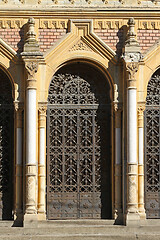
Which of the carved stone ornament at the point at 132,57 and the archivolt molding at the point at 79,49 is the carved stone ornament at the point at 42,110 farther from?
the carved stone ornament at the point at 132,57

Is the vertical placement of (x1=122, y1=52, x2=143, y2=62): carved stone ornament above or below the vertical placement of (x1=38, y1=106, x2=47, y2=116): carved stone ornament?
above

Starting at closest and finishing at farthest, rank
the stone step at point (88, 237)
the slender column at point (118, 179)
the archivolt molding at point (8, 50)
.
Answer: the stone step at point (88, 237), the slender column at point (118, 179), the archivolt molding at point (8, 50)

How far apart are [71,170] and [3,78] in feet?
10.0

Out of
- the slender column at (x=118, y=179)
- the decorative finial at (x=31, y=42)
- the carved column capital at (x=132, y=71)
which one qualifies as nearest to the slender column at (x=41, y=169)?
the decorative finial at (x=31, y=42)

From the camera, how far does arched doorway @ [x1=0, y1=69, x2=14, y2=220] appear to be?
67.4 feet

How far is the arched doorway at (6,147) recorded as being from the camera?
20547 mm

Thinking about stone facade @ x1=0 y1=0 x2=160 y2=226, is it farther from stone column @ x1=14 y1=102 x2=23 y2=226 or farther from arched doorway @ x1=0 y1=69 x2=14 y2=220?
arched doorway @ x1=0 y1=69 x2=14 y2=220

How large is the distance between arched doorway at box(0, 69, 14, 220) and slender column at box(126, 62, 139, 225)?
10.3 feet

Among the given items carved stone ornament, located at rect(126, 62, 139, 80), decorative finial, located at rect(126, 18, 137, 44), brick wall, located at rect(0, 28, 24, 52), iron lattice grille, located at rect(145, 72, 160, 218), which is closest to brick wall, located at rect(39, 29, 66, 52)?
brick wall, located at rect(0, 28, 24, 52)

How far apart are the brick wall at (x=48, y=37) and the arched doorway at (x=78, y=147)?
0.78 metres

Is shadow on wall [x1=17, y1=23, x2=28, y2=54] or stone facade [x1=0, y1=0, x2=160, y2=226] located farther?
shadow on wall [x1=17, y1=23, x2=28, y2=54]

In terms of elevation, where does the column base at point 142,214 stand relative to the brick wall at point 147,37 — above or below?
below

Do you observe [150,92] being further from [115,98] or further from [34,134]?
[34,134]

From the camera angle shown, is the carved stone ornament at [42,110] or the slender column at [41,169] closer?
the slender column at [41,169]
